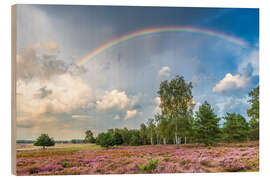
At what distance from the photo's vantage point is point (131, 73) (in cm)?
1348

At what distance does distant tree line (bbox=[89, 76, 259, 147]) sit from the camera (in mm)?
13758

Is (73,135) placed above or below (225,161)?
above

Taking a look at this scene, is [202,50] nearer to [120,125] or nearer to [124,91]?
[124,91]

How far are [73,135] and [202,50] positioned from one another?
6.89 metres

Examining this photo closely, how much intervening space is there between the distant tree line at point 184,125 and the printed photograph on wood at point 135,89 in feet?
0.15

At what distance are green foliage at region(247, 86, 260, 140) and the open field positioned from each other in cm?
47

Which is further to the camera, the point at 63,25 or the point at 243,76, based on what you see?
the point at 243,76

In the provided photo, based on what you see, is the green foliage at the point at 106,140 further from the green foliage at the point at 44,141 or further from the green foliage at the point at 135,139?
the green foliage at the point at 44,141

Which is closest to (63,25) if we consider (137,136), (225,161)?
(137,136)

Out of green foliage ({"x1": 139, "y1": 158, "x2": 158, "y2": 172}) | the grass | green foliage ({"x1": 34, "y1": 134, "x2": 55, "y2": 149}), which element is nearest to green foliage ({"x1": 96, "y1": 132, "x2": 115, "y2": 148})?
the grass

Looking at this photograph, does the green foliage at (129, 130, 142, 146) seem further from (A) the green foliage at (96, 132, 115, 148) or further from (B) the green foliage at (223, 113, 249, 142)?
(B) the green foliage at (223, 113, 249, 142)

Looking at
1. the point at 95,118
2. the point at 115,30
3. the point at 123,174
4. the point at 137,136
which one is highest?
the point at 115,30

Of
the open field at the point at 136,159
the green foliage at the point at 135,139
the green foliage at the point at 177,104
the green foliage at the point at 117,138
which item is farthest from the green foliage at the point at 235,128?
the green foliage at the point at 117,138
